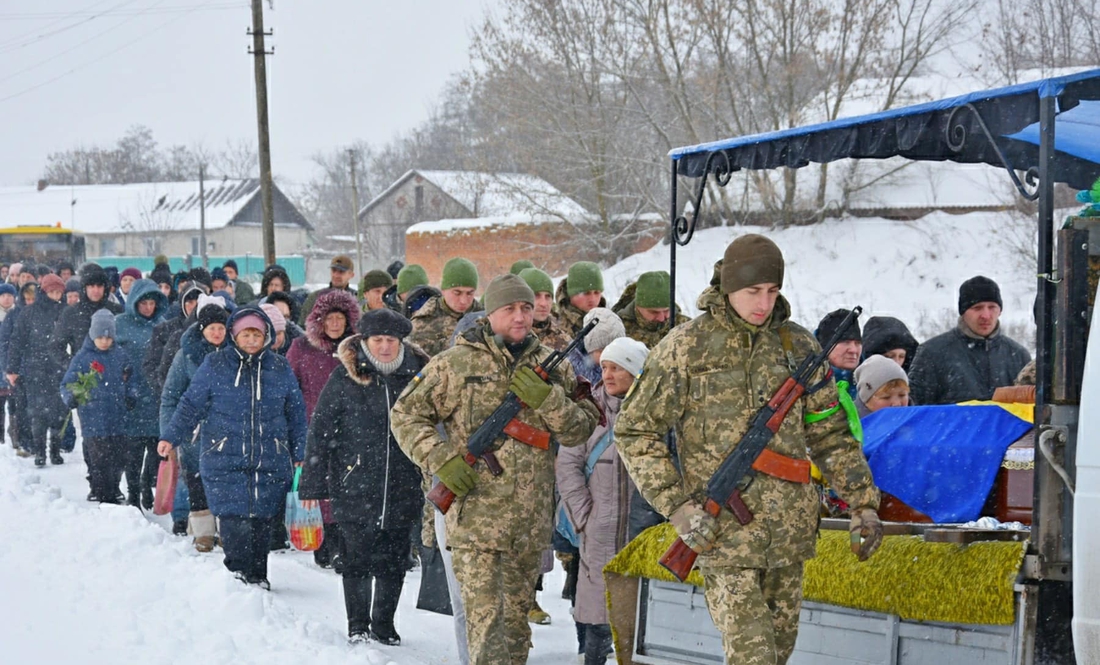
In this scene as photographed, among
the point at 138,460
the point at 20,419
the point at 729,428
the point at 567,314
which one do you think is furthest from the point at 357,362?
the point at 20,419

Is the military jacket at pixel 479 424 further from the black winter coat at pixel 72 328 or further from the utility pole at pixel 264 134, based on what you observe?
the utility pole at pixel 264 134

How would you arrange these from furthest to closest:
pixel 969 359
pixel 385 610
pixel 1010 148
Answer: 1. pixel 969 359
2. pixel 1010 148
3. pixel 385 610

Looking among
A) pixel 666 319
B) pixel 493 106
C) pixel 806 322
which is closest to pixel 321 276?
pixel 493 106

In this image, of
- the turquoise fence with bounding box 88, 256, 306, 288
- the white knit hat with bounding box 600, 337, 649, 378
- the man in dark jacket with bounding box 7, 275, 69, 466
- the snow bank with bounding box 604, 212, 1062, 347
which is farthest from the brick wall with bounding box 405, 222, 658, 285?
Result: the white knit hat with bounding box 600, 337, 649, 378

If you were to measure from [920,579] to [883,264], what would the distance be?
22701 millimetres

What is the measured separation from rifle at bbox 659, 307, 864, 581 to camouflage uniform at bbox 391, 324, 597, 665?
115cm

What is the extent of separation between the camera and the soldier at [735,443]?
15.1ft

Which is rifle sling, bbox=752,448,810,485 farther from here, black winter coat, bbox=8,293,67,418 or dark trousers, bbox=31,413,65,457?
dark trousers, bbox=31,413,65,457

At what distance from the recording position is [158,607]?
259 inches

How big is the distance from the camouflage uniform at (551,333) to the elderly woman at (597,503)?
1824 millimetres

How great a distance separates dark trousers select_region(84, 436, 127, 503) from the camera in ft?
35.7

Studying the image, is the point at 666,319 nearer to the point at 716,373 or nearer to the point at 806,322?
the point at 716,373

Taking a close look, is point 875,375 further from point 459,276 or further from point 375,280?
point 375,280

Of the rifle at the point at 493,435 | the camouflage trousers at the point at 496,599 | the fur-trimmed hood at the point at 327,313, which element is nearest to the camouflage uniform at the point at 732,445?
the rifle at the point at 493,435
